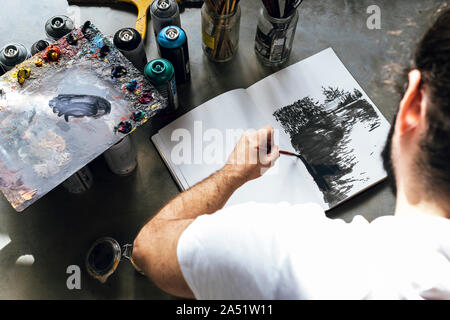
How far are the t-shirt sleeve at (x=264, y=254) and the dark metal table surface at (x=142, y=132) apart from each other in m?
0.24

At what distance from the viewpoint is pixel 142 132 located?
0.87 m

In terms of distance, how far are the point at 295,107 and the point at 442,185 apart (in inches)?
15.7

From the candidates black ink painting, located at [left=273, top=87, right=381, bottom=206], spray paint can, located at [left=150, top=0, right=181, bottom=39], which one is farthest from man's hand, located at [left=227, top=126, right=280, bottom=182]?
spray paint can, located at [left=150, top=0, right=181, bottom=39]

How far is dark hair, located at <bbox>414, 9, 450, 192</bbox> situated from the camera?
20.6 inches

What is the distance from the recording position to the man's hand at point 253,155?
76cm

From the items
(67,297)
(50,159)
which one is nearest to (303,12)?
(50,159)

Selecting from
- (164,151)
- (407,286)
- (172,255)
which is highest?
(164,151)

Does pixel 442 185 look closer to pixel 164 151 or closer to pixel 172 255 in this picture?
pixel 172 255

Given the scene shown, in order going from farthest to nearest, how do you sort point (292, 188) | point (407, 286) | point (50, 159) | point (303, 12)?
point (303, 12) → point (292, 188) → point (50, 159) → point (407, 286)

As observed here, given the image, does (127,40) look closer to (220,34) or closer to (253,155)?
(220,34)

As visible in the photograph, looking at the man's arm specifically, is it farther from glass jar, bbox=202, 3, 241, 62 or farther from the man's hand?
glass jar, bbox=202, 3, 241, 62

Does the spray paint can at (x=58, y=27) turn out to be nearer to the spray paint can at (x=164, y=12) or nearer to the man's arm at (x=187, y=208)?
the spray paint can at (x=164, y=12)

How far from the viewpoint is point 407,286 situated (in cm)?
51

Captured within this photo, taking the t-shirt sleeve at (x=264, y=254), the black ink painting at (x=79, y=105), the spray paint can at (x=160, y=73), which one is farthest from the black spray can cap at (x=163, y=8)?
the t-shirt sleeve at (x=264, y=254)
